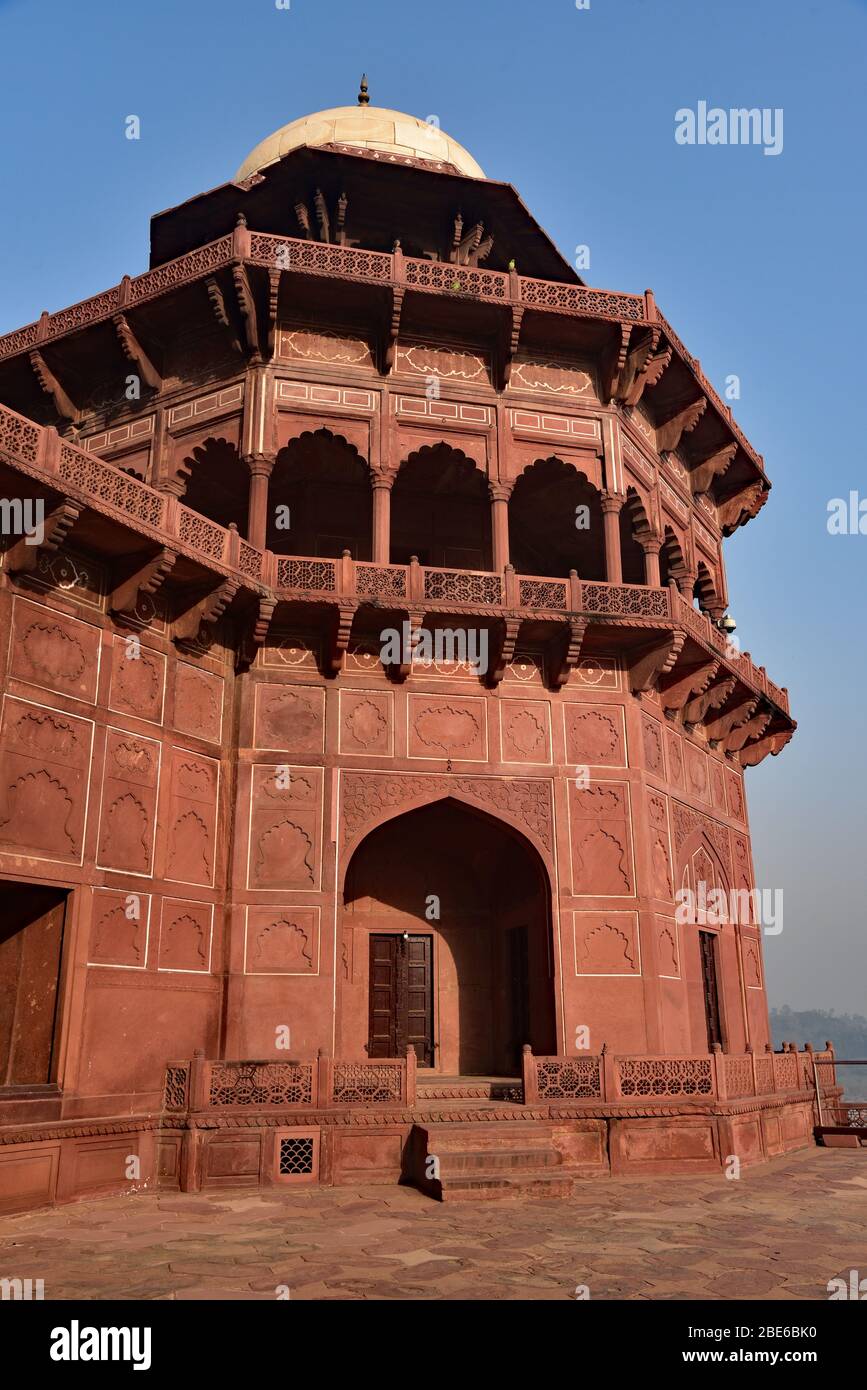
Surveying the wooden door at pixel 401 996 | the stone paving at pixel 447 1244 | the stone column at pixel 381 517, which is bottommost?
the stone paving at pixel 447 1244

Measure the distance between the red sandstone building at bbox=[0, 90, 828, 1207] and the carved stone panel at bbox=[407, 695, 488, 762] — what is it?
0.07 metres

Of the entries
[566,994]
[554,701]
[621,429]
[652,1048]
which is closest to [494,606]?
[554,701]

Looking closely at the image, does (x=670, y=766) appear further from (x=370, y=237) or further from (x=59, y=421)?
(x=59, y=421)

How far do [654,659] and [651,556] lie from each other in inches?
88.3

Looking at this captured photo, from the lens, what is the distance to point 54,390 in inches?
661

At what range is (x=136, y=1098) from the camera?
11.9 m

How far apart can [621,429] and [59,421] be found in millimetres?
8800

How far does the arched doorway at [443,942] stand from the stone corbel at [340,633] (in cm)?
259

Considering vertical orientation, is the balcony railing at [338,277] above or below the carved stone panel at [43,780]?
above

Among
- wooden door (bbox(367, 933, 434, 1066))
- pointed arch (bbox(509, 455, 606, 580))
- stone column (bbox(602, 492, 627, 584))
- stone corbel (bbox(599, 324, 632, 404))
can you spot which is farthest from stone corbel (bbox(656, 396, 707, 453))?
wooden door (bbox(367, 933, 434, 1066))

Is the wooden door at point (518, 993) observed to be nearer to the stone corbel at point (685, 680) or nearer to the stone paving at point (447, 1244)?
the stone corbel at point (685, 680)

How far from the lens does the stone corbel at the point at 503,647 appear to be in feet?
48.6

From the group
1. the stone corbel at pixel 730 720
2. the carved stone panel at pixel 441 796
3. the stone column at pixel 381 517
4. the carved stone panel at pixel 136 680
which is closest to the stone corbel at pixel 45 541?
the carved stone panel at pixel 136 680

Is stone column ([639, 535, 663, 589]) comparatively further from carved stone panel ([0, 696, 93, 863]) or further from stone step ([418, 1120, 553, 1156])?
carved stone panel ([0, 696, 93, 863])
